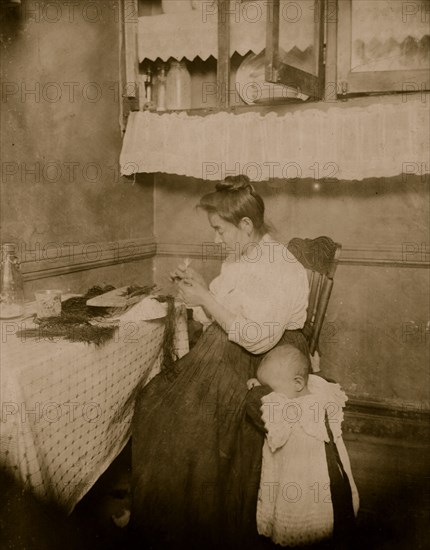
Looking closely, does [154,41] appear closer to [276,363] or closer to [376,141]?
[376,141]

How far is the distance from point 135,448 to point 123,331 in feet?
1.33

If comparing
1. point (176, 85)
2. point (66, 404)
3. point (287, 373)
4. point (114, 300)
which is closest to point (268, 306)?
point (287, 373)

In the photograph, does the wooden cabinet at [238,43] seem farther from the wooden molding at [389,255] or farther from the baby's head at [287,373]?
the baby's head at [287,373]

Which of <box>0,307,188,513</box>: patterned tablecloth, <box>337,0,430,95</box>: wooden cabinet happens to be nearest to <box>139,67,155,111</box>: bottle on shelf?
<box>337,0,430,95</box>: wooden cabinet

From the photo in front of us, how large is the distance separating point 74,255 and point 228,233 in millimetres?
1034

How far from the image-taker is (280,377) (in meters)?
1.85

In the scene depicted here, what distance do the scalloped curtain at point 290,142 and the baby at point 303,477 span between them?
1.55 meters

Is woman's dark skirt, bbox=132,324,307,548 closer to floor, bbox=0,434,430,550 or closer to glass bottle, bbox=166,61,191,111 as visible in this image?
floor, bbox=0,434,430,550

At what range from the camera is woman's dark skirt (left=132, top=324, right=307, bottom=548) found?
1768 mm

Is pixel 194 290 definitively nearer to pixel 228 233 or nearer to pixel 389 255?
pixel 228 233

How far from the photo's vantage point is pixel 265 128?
3021mm

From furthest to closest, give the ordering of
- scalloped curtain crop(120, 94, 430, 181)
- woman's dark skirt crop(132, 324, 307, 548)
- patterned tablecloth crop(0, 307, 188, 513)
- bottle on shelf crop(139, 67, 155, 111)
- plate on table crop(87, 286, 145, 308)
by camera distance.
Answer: bottle on shelf crop(139, 67, 155, 111), scalloped curtain crop(120, 94, 430, 181), plate on table crop(87, 286, 145, 308), woman's dark skirt crop(132, 324, 307, 548), patterned tablecloth crop(0, 307, 188, 513)

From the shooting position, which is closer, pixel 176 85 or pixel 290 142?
A: pixel 290 142

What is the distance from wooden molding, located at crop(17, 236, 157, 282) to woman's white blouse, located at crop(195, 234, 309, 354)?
0.86 meters
